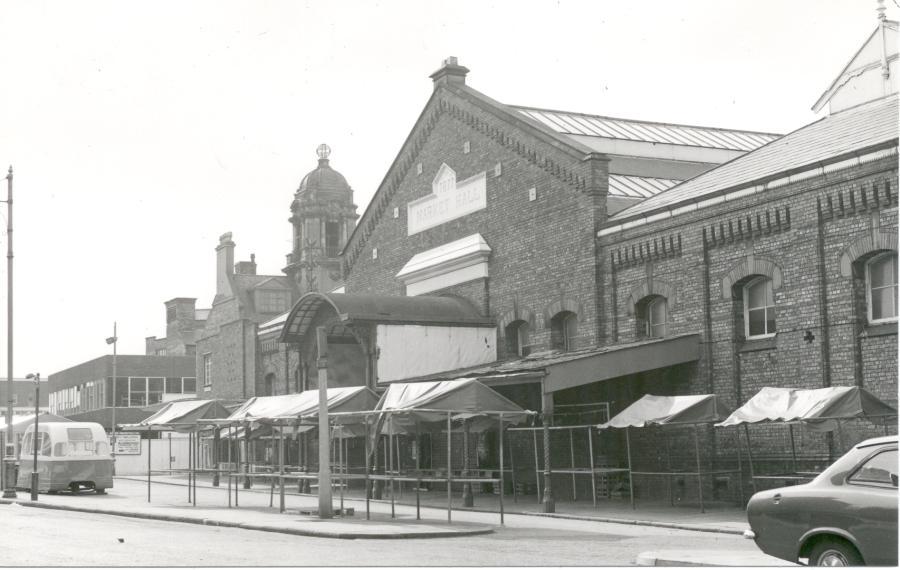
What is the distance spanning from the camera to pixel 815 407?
72.6 feet

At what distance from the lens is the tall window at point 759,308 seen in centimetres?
2636

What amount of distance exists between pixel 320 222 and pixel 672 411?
52.7 meters

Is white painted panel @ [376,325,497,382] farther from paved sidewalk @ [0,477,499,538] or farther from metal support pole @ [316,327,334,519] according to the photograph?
metal support pole @ [316,327,334,519]

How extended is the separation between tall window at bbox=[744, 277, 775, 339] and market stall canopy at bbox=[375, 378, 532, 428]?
19.5ft

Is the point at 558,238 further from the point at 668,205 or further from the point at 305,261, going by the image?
the point at 305,261

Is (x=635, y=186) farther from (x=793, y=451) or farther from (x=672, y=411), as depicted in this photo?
(x=793, y=451)

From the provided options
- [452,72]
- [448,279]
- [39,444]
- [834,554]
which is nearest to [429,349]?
[448,279]

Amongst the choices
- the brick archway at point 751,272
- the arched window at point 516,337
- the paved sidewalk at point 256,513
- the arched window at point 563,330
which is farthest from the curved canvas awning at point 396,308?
the brick archway at point 751,272

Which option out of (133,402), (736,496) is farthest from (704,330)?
(133,402)

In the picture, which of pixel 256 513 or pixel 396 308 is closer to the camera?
pixel 256 513

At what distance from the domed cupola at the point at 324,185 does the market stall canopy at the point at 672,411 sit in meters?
51.3

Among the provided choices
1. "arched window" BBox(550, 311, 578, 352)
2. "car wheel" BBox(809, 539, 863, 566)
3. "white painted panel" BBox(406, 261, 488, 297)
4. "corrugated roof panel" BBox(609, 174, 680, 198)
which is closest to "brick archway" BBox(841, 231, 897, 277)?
"arched window" BBox(550, 311, 578, 352)

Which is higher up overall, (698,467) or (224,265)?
(224,265)

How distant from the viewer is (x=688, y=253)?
27.9m
